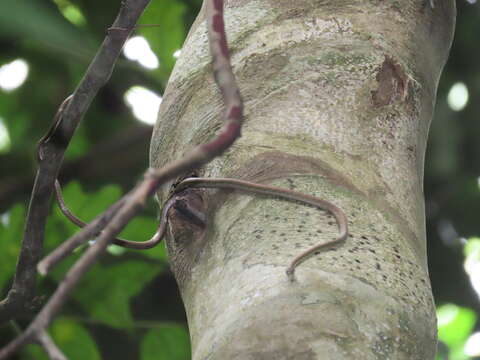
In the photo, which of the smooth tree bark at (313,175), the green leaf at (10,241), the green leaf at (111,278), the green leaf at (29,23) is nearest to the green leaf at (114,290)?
the green leaf at (111,278)

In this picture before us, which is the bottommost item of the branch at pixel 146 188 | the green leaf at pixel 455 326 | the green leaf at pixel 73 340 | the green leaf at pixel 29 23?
the green leaf at pixel 455 326

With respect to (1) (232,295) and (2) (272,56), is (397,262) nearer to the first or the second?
(1) (232,295)

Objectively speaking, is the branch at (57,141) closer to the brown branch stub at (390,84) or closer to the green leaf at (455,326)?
the brown branch stub at (390,84)

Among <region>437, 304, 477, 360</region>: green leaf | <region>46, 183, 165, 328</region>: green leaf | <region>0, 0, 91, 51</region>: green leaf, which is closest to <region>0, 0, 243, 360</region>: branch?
<region>0, 0, 91, 51</region>: green leaf

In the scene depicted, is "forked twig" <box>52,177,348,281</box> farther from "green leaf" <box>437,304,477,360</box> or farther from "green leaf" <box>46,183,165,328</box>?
"green leaf" <box>437,304,477,360</box>

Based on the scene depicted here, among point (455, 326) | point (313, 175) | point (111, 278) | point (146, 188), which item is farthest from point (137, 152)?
point (146, 188)
